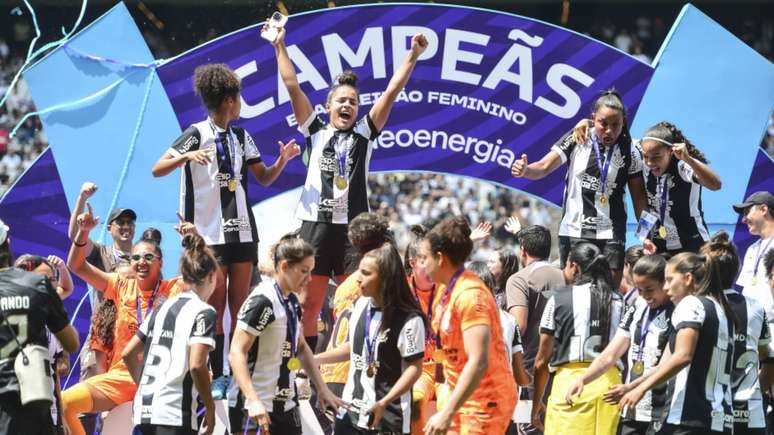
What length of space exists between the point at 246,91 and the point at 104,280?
82.1 inches

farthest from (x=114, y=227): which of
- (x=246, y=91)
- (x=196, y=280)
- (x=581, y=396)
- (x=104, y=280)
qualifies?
(x=581, y=396)

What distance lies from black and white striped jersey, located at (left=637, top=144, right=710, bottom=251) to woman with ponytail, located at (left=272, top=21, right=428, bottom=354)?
192 centimetres

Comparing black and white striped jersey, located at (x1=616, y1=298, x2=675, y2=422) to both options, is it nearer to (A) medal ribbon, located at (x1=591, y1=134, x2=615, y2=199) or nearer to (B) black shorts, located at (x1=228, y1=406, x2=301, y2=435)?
(A) medal ribbon, located at (x1=591, y1=134, x2=615, y2=199)

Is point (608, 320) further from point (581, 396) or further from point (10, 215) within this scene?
point (10, 215)

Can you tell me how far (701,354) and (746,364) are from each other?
2.35 ft

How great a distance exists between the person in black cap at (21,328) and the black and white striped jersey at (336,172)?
2.19 m

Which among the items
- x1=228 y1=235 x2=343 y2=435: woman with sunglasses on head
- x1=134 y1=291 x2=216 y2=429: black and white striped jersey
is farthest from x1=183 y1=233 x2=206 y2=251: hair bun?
x1=228 y1=235 x2=343 y2=435: woman with sunglasses on head

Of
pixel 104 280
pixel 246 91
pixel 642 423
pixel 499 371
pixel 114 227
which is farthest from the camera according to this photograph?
pixel 246 91

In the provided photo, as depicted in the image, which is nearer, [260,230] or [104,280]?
[104,280]

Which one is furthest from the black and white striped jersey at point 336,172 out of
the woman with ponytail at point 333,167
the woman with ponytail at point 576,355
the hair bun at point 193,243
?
the woman with ponytail at point 576,355

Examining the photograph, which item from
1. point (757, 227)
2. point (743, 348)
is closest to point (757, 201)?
point (757, 227)

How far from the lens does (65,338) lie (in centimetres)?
598

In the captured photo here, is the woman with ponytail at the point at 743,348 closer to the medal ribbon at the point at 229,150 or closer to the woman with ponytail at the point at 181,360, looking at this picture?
the woman with ponytail at the point at 181,360

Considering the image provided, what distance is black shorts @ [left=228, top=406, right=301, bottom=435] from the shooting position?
235 inches
